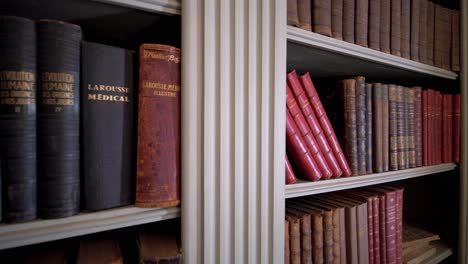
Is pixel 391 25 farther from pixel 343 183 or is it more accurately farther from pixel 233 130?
pixel 233 130

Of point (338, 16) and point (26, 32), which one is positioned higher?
point (338, 16)

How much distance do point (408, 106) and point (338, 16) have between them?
45cm

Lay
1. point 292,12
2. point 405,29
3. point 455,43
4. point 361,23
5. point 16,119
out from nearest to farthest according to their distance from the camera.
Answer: point 16,119 → point 292,12 → point 361,23 → point 405,29 → point 455,43

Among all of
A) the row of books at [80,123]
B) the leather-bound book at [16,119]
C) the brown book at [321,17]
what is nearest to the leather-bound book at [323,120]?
the brown book at [321,17]

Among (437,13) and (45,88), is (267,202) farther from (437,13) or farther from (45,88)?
(437,13)

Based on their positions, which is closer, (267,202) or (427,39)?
(267,202)

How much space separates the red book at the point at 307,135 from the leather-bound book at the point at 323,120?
0.05 meters

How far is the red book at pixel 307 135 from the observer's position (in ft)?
1.98

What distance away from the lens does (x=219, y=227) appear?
477 millimetres

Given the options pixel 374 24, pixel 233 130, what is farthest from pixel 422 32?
pixel 233 130

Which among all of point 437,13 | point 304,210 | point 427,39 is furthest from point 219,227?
point 437,13

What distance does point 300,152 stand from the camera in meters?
0.61

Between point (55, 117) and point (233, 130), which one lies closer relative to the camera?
point (55, 117)

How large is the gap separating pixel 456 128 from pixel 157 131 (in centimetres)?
119
